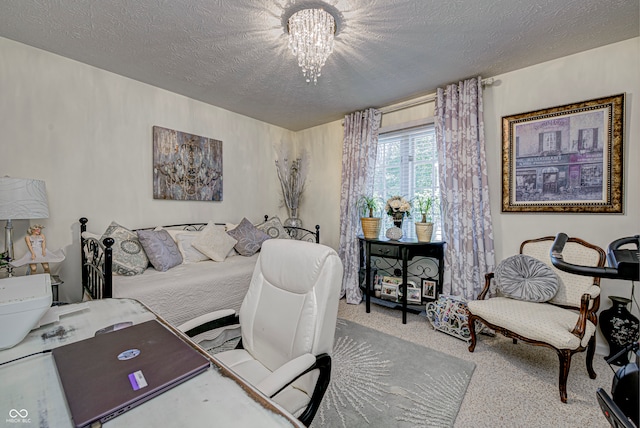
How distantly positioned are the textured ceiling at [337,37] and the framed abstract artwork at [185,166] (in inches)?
22.4

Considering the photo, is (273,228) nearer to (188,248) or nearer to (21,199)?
(188,248)

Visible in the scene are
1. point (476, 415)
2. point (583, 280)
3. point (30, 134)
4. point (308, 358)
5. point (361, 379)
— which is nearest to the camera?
point (308, 358)

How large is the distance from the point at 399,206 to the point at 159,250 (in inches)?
98.9

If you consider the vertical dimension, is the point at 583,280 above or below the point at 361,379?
above

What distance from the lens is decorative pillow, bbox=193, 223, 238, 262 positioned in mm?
2889

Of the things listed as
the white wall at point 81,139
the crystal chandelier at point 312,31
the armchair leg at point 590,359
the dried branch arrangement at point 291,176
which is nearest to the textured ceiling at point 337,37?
the crystal chandelier at point 312,31

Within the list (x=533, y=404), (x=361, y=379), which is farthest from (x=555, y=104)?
(x=361, y=379)

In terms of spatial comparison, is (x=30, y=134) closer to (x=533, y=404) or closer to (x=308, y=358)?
(x=308, y=358)

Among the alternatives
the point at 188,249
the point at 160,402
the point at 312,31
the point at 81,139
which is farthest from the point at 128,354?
the point at 81,139

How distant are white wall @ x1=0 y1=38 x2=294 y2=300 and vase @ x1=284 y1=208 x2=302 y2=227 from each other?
4.14 ft

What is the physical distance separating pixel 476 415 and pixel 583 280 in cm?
139

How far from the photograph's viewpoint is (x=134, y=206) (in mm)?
2799

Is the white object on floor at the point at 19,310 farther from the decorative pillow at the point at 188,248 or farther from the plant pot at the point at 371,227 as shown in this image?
the plant pot at the point at 371,227

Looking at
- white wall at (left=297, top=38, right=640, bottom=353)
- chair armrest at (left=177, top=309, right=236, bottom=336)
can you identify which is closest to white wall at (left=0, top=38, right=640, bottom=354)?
white wall at (left=297, top=38, right=640, bottom=353)
